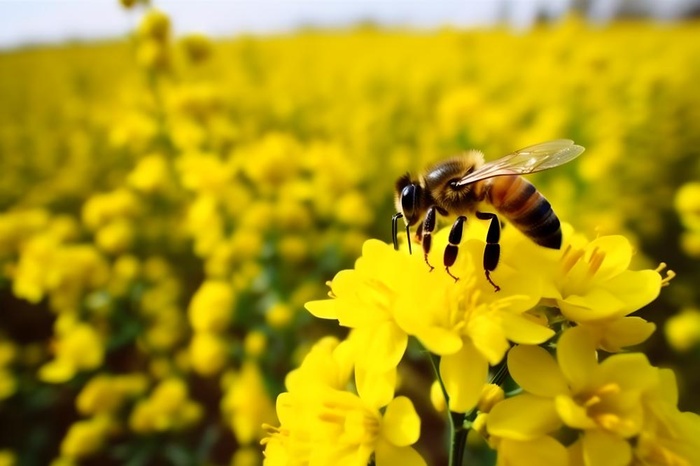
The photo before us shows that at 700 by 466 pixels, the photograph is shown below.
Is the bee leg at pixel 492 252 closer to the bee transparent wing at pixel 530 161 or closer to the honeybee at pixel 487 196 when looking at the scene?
the honeybee at pixel 487 196

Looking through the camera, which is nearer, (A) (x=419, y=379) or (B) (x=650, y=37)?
(A) (x=419, y=379)

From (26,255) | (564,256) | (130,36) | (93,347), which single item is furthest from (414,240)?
(130,36)

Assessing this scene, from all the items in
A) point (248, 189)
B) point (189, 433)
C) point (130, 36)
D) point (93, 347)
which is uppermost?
point (130, 36)

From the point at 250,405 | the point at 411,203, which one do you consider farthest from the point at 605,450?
the point at 250,405

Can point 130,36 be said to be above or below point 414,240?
above

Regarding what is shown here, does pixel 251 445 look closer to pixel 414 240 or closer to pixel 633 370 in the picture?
pixel 414 240

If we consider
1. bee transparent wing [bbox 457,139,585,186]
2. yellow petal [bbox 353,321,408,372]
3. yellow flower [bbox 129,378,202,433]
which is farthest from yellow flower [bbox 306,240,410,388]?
yellow flower [bbox 129,378,202,433]

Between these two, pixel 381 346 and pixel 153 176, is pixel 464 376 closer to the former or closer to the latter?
pixel 381 346
